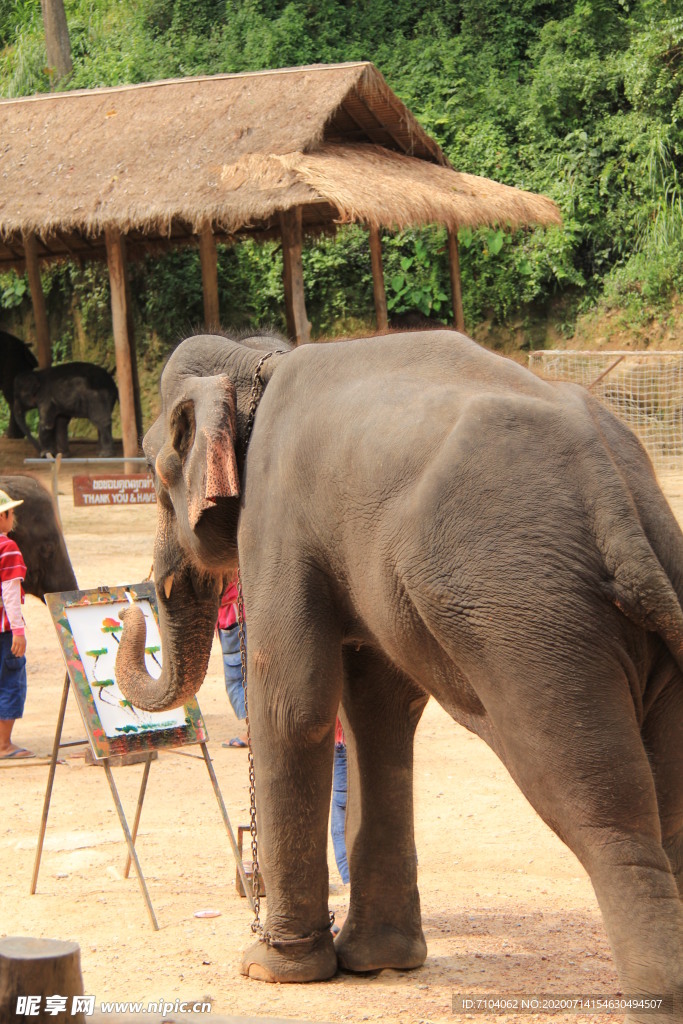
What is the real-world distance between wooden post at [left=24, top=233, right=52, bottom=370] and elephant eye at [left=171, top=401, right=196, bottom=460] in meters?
15.0

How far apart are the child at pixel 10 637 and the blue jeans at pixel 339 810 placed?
7.92 feet

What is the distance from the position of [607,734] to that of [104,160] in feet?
44.2

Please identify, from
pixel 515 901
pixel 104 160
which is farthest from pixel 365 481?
pixel 104 160

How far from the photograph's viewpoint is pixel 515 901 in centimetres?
482

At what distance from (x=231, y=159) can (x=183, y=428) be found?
1086 centimetres

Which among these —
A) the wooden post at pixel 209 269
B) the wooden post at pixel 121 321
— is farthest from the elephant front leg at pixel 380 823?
the wooden post at pixel 209 269

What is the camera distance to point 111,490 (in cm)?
948

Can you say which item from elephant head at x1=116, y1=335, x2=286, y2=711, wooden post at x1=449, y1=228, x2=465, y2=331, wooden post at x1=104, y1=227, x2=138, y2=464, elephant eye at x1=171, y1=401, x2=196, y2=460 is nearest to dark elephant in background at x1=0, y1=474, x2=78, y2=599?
elephant head at x1=116, y1=335, x2=286, y2=711

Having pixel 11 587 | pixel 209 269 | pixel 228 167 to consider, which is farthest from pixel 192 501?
pixel 209 269

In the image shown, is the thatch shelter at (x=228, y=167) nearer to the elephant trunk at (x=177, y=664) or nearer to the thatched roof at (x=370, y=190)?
the thatched roof at (x=370, y=190)

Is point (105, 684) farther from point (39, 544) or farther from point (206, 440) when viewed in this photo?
point (39, 544)

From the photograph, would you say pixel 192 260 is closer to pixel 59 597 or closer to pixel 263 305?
pixel 263 305

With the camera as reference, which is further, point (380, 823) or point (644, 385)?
point (644, 385)

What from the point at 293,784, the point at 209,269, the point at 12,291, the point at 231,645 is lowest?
the point at 231,645
